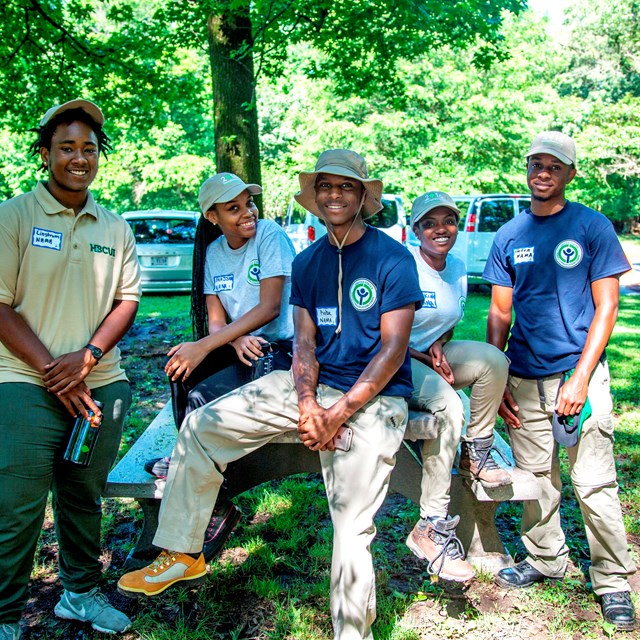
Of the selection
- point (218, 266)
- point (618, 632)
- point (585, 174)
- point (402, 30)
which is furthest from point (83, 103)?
point (585, 174)

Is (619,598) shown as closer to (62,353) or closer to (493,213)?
(62,353)

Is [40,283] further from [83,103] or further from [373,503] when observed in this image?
[373,503]

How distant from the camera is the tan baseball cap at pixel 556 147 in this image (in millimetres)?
3318

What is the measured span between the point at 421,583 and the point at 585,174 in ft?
86.7

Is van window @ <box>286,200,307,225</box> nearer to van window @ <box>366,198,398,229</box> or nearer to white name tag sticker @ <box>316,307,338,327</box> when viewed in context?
van window @ <box>366,198,398,229</box>

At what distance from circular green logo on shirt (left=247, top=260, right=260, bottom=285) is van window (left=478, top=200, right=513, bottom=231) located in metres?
12.6

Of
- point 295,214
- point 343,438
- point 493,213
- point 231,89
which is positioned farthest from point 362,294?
point 295,214

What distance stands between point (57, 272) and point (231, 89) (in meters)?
4.20

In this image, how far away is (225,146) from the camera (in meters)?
6.60

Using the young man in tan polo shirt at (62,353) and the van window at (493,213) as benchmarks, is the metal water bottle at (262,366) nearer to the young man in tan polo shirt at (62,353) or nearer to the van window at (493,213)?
the young man in tan polo shirt at (62,353)

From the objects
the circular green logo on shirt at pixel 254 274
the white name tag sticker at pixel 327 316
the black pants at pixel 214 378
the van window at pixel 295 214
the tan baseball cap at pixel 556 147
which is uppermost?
the van window at pixel 295 214

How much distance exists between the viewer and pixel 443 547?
3.06 meters

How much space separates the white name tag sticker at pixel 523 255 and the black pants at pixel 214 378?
51.1 inches

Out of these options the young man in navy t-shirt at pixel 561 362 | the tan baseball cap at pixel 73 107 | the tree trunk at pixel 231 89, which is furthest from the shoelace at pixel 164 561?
the tree trunk at pixel 231 89
